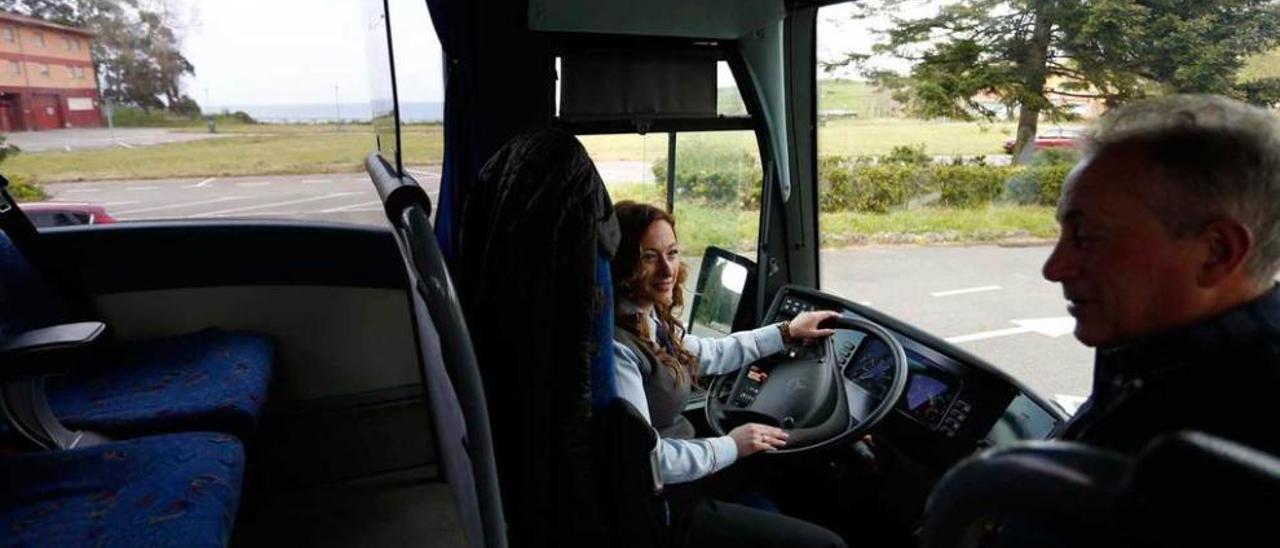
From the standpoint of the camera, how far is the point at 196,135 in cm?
282

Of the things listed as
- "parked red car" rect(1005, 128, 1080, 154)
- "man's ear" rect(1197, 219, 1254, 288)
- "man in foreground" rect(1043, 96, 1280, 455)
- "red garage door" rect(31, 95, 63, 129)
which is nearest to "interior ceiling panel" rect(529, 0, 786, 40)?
"parked red car" rect(1005, 128, 1080, 154)

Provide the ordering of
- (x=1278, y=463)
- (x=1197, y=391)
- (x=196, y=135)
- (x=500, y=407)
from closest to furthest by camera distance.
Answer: (x=1278, y=463), (x=1197, y=391), (x=500, y=407), (x=196, y=135)

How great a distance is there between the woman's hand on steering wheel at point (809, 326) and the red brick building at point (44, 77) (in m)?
2.79

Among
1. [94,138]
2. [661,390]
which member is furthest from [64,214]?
[661,390]

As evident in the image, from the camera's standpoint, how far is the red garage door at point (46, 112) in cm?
264

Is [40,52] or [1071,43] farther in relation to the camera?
[40,52]

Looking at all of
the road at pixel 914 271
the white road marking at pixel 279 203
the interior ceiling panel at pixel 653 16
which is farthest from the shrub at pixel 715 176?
the white road marking at pixel 279 203

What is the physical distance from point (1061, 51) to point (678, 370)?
1175 millimetres

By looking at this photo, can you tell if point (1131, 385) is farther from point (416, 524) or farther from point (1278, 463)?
point (416, 524)

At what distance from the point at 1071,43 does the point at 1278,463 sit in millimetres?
1627

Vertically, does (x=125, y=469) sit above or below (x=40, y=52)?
below

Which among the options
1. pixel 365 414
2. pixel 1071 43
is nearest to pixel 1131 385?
pixel 1071 43

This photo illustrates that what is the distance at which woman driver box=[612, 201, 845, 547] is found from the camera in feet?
4.63

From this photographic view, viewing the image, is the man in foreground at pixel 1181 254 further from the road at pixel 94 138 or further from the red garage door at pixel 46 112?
the red garage door at pixel 46 112
